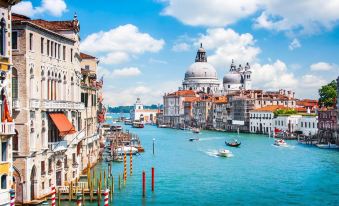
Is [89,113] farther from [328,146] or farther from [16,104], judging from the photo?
[328,146]

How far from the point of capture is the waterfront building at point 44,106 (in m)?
13.3

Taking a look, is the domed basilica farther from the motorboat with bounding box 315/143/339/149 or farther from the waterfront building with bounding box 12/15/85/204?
the waterfront building with bounding box 12/15/85/204

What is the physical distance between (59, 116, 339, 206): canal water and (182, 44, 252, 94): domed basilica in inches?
2390

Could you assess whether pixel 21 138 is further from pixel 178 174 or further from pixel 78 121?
pixel 178 174

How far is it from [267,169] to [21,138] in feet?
47.1

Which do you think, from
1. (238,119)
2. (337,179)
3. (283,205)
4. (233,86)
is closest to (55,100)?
(283,205)

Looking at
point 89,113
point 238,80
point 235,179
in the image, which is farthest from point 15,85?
point 238,80

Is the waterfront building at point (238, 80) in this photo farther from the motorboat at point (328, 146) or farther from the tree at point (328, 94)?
the motorboat at point (328, 146)

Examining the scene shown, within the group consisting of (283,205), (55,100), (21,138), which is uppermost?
(55,100)

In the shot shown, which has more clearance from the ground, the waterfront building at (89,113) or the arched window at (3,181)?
the waterfront building at (89,113)

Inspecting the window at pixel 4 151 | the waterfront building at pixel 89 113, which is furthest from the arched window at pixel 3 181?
the waterfront building at pixel 89 113

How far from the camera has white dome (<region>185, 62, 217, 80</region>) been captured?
328ft

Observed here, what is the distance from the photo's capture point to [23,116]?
525 inches

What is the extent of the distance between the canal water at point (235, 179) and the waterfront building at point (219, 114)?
124 ft
